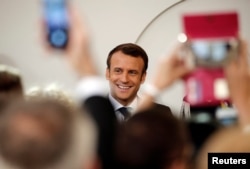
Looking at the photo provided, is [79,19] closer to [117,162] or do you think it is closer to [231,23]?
[117,162]

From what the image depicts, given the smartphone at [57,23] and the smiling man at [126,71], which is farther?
the smiling man at [126,71]

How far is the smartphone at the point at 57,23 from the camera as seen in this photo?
1.02 m

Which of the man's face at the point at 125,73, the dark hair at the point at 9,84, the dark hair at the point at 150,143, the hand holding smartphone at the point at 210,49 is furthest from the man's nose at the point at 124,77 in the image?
the dark hair at the point at 150,143

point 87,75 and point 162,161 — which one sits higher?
point 87,75

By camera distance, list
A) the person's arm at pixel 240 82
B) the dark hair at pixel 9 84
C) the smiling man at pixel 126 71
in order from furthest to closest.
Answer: the smiling man at pixel 126 71 → the dark hair at pixel 9 84 → the person's arm at pixel 240 82

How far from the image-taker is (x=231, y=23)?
1344 mm

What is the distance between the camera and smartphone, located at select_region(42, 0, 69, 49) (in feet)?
3.34

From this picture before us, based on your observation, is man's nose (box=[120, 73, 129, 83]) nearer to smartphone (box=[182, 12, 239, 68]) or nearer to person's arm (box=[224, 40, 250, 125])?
smartphone (box=[182, 12, 239, 68])

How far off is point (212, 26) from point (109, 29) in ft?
7.18

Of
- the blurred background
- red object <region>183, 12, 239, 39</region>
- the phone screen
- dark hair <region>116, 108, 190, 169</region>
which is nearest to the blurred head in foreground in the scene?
dark hair <region>116, 108, 190, 169</region>

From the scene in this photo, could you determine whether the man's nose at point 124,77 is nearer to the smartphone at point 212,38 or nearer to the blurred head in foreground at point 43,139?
the smartphone at point 212,38

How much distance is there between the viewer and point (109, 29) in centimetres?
353

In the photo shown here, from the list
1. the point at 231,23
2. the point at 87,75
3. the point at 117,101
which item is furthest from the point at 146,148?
the point at 117,101

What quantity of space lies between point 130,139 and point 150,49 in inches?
106
